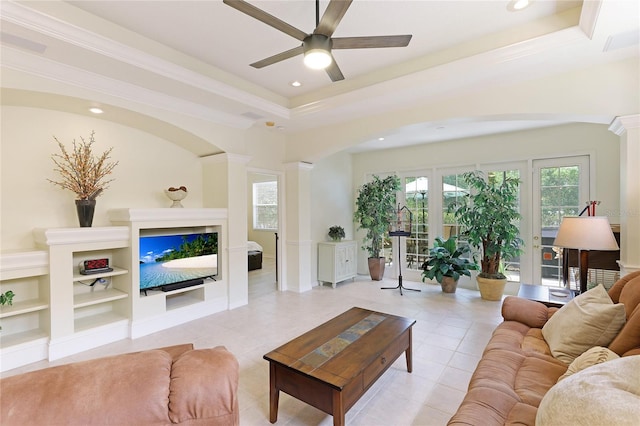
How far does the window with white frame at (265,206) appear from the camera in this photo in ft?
28.0

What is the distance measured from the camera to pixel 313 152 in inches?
199

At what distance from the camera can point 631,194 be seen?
2812 millimetres

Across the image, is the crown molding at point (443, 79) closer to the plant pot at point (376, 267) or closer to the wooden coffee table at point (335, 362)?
the wooden coffee table at point (335, 362)

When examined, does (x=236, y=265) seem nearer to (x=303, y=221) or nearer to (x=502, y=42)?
(x=303, y=221)

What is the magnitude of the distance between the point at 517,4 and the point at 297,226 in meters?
4.06

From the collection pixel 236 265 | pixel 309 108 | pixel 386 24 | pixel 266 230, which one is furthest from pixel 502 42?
pixel 266 230

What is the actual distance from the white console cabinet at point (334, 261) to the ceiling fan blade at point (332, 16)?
4044mm

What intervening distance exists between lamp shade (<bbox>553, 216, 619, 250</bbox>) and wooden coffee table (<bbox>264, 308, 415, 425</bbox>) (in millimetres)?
1601

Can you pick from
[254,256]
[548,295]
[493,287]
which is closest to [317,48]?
[548,295]

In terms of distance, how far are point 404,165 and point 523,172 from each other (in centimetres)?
212

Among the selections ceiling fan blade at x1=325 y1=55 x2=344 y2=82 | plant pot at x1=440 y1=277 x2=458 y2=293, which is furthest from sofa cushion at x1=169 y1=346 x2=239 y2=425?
plant pot at x1=440 y1=277 x2=458 y2=293

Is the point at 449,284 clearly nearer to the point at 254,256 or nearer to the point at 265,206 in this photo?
the point at 254,256

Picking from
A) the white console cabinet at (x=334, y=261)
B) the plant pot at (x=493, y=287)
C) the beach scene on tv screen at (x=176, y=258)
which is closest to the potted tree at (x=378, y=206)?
the white console cabinet at (x=334, y=261)

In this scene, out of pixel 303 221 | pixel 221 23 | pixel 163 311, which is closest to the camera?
pixel 221 23
